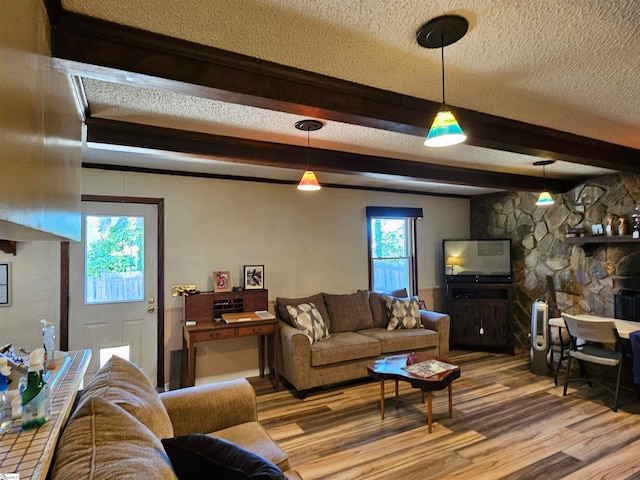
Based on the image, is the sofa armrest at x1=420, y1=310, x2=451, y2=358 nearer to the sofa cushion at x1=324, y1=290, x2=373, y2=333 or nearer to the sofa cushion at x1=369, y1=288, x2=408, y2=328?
the sofa cushion at x1=369, y1=288, x2=408, y2=328

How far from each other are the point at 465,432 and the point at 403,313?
175 centimetres

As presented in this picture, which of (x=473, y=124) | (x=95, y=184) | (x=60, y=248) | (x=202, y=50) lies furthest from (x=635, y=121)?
(x=60, y=248)

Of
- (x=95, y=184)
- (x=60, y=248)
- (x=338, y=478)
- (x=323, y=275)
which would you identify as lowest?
(x=338, y=478)

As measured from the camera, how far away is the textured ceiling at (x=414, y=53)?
1.39 m

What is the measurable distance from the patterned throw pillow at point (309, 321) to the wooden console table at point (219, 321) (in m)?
0.24

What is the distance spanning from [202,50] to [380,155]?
2.20 meters

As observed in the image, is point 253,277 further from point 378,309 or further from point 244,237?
point 378,309

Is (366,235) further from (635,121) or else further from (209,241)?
(635,121)

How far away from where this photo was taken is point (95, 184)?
3.71 meters

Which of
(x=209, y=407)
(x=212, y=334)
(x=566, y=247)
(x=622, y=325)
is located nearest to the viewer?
(x=209, y=407)

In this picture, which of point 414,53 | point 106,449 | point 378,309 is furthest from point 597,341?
point 106,449

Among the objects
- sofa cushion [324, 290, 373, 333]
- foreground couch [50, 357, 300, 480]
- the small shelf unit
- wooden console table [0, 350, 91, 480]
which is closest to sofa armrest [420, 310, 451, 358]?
sofa cushion [324, 290, 373, 333]

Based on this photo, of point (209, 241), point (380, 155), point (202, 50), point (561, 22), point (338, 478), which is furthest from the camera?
point (209, 241)

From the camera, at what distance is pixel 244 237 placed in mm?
4410
